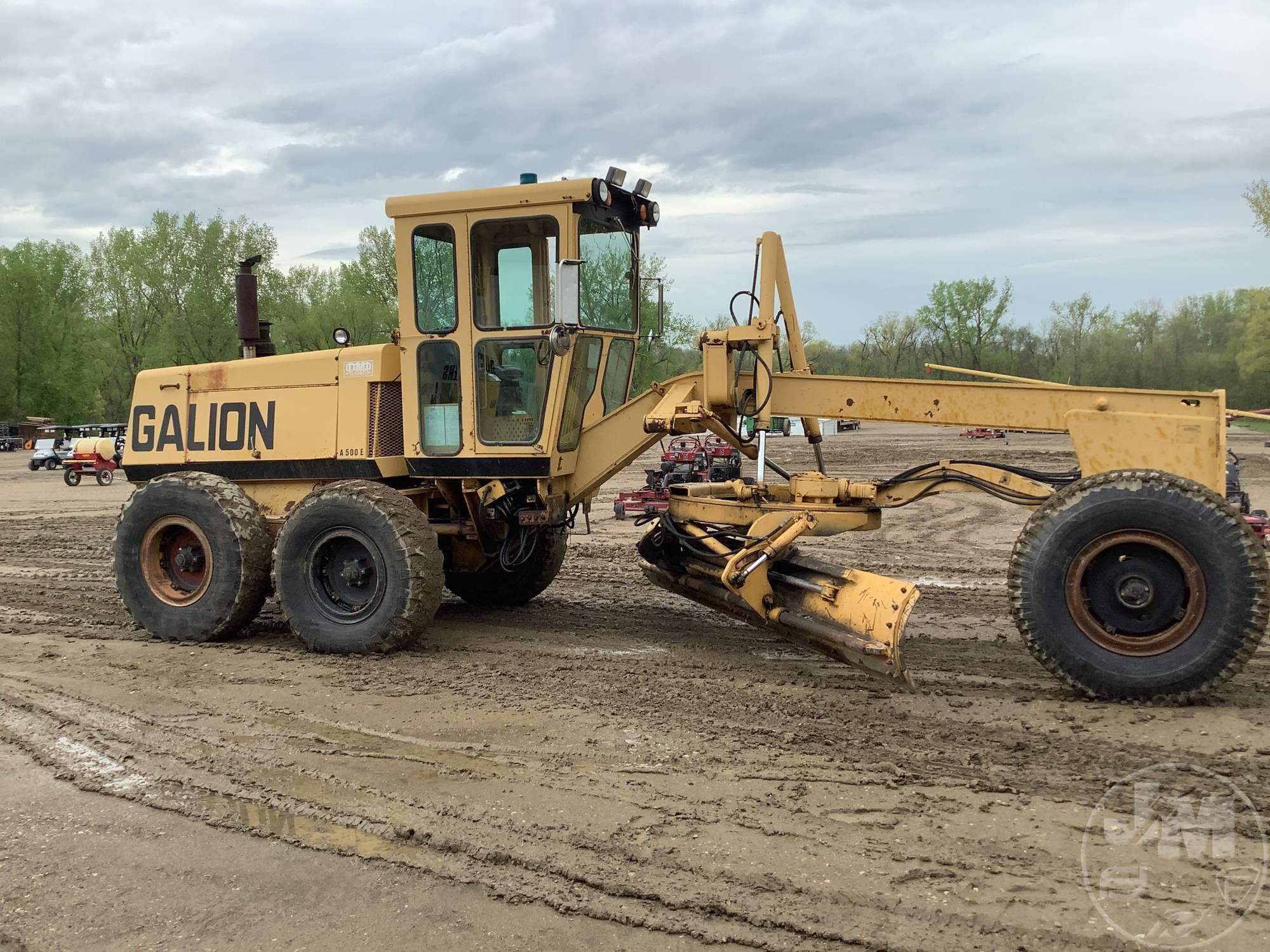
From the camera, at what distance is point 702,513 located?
23.6ft

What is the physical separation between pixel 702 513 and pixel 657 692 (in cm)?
149

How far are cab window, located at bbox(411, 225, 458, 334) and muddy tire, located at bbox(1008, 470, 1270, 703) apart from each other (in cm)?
403

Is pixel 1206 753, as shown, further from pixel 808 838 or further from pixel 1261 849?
pixel 808 838

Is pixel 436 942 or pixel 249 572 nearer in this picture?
pixel 436 942

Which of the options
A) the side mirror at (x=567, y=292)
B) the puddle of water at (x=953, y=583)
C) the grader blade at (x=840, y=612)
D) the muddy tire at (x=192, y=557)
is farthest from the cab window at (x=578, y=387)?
the puddle of water at (x=953, y=583)

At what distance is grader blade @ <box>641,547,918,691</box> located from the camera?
5.71 m

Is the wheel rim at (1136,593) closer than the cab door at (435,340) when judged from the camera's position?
Yes

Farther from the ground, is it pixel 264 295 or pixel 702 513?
pixel 264 295

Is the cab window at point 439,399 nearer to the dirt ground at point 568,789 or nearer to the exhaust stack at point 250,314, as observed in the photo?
the dirt ground at point 568,789

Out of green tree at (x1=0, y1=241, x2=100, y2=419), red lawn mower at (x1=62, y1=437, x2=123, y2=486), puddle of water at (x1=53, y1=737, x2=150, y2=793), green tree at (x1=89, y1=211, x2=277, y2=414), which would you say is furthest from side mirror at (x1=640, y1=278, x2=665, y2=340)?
green tree at (x1=0, y1=241, x2=100, y2=419)

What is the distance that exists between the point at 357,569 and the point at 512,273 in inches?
91.0

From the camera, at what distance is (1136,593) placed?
18.1 feet

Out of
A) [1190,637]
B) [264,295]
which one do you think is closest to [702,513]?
[1190,637]

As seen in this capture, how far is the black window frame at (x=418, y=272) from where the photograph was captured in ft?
23.6
